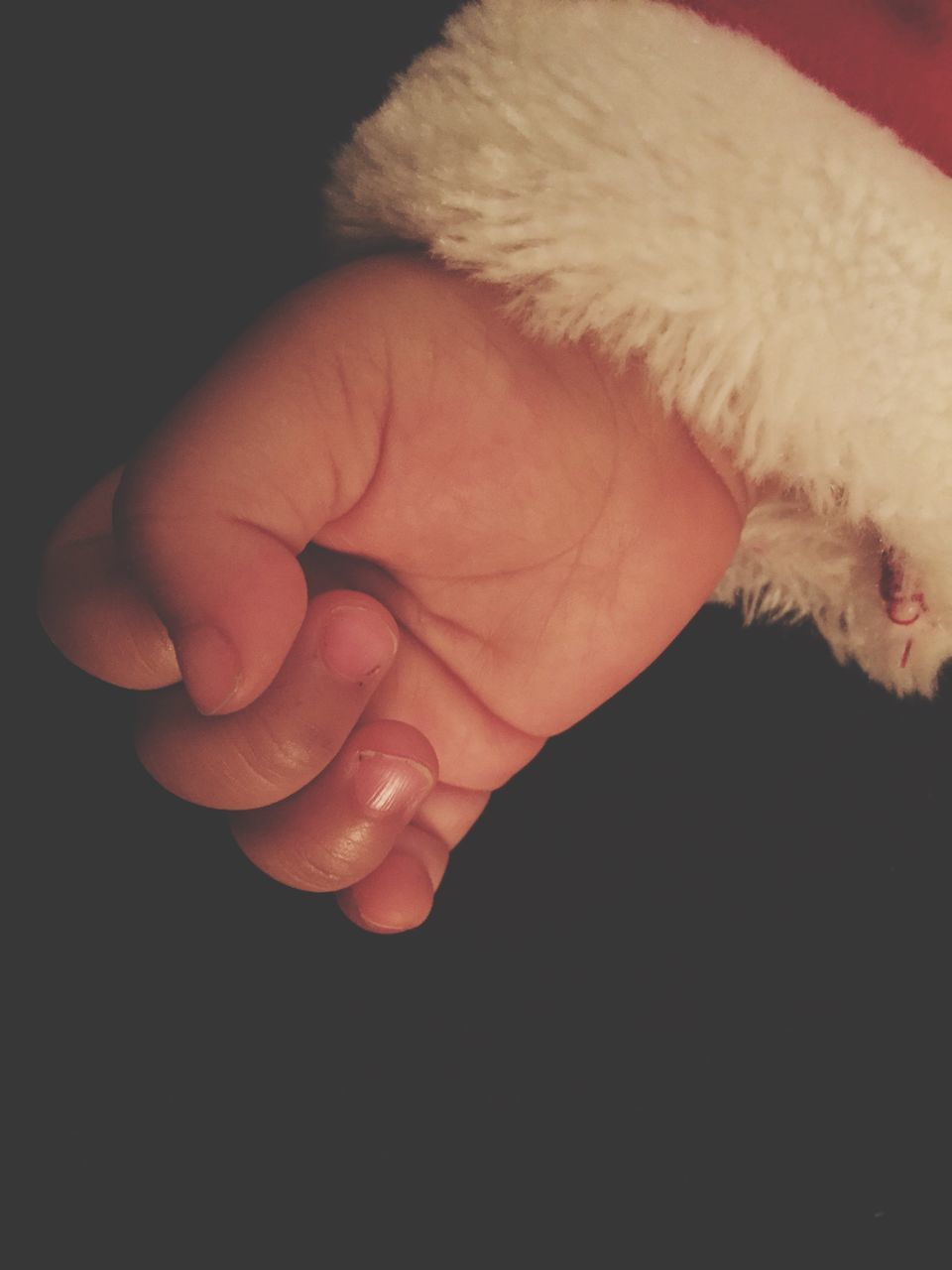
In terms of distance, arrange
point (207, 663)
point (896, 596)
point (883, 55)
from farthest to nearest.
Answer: point (896, 596) < point (883, 55) < point (207, 663)

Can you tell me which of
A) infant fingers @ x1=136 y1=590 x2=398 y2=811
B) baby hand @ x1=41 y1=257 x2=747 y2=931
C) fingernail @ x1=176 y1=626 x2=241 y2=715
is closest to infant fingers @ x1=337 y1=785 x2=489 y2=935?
baby hand @ x1=41 y1=257 x2=747 y2=931

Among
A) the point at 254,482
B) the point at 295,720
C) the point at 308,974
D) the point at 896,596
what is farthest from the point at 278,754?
the point at 896,596

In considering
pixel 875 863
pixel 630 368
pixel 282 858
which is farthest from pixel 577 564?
pixel 875 863

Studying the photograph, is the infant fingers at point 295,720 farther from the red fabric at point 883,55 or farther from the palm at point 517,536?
the red fabric at point 883,55

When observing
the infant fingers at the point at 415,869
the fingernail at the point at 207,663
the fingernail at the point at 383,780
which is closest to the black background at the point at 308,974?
the infant fingers at the point at 415,869

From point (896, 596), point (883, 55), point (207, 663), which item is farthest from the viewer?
point (896, 596)

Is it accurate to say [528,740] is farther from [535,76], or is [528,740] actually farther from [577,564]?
[535,76]

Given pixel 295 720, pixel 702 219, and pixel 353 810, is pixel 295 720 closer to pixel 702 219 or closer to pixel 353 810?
pixel 353 810
